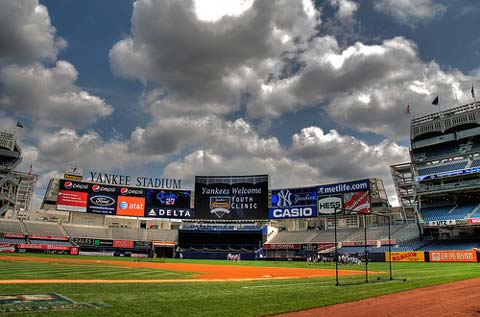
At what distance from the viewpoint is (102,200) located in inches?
3206

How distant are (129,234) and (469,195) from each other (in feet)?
225

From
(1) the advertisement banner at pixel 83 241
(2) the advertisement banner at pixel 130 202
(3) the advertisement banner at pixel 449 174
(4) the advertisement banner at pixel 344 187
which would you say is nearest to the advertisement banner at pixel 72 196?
(1) the advertisement banner at pixel 83 241

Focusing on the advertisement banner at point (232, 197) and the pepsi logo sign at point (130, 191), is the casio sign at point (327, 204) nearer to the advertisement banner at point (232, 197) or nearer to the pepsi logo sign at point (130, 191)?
the advertisement banner at point (232, 197)

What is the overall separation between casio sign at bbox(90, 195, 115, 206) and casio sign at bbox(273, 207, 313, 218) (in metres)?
35.8

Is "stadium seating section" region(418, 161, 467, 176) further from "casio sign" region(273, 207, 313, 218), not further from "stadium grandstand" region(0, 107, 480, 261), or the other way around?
"casio sign" region(273, 207, 313, 218)

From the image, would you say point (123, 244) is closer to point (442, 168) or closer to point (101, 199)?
point (101, 199)

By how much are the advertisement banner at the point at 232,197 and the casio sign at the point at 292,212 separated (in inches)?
103

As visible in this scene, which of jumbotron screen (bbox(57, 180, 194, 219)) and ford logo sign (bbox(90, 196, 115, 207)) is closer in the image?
jumbotron screen (bbox(57, 180, 194, 219))

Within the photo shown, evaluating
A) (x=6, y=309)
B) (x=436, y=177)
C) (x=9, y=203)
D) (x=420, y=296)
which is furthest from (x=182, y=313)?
(x=9, y=203)

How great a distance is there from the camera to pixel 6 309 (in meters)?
9.66

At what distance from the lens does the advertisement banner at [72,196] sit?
77688mm

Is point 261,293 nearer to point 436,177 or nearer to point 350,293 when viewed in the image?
point 350,293

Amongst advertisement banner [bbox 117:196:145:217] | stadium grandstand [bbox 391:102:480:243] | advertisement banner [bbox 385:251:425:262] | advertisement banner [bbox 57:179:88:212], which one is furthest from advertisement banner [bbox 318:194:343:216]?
advertisement banner [bbox 57:179:88:212]

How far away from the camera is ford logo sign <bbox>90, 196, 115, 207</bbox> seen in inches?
3177
